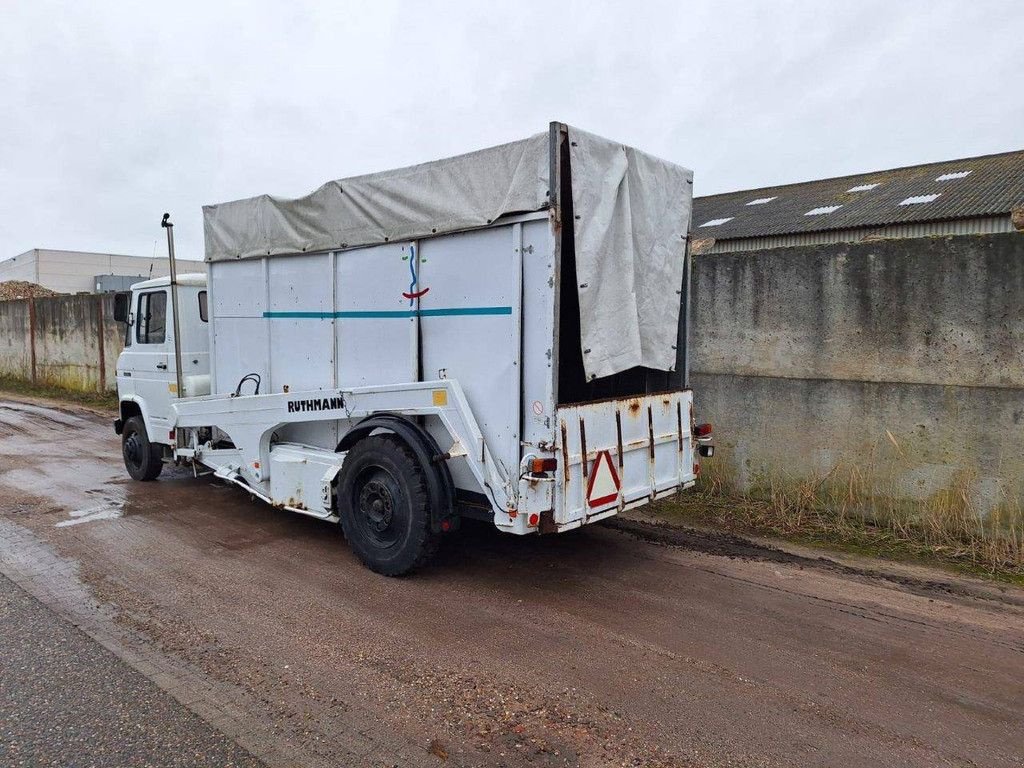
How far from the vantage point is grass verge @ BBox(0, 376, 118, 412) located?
1588cm

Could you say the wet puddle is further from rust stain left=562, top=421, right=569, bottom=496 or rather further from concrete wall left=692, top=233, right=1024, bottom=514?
concrete wall left=692, top=233, right=1024, bottom=514

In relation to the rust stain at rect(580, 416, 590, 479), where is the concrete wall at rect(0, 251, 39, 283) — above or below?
above

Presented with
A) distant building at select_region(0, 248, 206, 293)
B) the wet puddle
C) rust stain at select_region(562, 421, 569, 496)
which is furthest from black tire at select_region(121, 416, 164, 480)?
distant building at select_region(0, 248, 206, 293)

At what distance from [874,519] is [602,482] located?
3.05 metres

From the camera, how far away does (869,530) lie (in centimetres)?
625

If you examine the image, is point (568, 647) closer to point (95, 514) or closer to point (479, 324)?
point (479, 324)

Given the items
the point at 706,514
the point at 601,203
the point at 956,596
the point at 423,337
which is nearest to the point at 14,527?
the point at 423,337

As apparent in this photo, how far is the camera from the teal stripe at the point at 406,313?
15.9 ft

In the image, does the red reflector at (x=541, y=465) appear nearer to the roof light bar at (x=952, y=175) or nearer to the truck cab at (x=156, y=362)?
the truck cab at (x=156, y=362)

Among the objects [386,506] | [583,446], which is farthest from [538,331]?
[386,506]

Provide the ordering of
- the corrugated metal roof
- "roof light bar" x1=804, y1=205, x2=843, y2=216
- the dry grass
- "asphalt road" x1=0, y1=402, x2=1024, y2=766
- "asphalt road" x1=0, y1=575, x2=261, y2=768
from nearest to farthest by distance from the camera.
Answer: "asphalt road" x1=0, y1=575, x2=261, y2=768 < "asphalt road" x1=0, y1=402, x2=1024, y2=766 < the dry grass < the corrugated metal roof < "roof light bar" x1=804, y1=205, x2=843, y2=216

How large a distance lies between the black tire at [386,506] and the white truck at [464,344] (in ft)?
0.05

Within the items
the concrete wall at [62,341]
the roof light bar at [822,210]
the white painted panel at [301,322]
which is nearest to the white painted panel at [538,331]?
the white painted panel at [301,322]

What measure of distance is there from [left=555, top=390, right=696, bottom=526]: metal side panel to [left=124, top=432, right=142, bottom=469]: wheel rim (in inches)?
232
